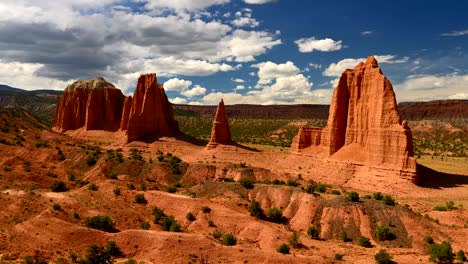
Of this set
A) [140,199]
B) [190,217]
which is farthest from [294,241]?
[140,199]

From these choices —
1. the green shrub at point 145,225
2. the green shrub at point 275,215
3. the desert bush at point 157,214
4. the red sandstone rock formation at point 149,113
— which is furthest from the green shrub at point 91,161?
the green shrub at point 275,215

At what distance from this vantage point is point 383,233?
36.2m

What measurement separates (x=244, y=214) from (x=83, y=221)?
15488mm

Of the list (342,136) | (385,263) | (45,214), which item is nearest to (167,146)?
(342,136)

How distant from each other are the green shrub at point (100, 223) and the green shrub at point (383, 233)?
23.4 metres

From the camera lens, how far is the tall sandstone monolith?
53281 mm

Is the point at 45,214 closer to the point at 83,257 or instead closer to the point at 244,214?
the point at 83,257

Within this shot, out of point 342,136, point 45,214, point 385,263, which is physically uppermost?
point 342,136

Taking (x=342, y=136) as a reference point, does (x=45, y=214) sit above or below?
below

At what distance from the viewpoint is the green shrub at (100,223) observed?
107ft

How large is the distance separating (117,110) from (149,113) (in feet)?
94.7

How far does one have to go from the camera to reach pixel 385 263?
29.9 m

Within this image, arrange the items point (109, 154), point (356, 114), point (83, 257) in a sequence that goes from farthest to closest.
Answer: point (109, 154), point (356, 114), point (83, 257)

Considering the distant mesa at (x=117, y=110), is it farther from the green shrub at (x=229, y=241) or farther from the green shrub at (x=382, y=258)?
the green shrub at (x=382, y=258)
